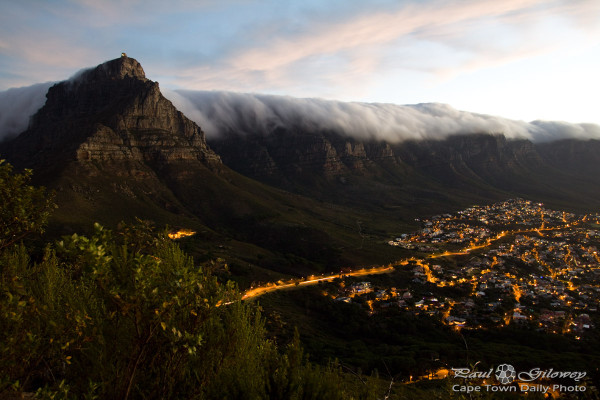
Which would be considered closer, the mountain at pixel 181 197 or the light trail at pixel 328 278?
the light trail at pixel 328 278

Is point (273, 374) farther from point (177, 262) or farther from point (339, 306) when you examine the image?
point (339, 306)

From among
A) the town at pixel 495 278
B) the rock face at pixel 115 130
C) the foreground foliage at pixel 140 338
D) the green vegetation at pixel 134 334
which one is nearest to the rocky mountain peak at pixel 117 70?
the rock face at pixel 115 130

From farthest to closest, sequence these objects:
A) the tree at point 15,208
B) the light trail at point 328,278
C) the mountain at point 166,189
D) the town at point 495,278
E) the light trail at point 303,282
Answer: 1. the mountain at point 166,189
2. the light trail at point 328,278
3. the light trail at point 303,282
4. the town at point 495,278
5. the tree at point 15,208

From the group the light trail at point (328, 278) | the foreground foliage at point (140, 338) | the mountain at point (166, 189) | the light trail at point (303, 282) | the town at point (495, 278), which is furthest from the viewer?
the mountain at point (166, 189)

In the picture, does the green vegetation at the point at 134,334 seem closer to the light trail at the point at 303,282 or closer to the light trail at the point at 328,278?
the light trail at the point at 328,278

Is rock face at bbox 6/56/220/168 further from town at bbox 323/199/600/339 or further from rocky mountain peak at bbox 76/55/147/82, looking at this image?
town at bbox 323/199/600/339

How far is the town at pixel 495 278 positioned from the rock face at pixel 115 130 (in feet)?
329

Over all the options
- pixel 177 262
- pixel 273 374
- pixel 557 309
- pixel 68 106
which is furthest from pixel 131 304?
pixel 68 106

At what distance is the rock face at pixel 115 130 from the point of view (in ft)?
409

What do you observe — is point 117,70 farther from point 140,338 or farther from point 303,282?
point 140,338

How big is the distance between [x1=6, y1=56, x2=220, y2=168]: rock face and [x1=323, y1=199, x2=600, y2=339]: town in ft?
329

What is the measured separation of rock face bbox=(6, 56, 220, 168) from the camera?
125 metres

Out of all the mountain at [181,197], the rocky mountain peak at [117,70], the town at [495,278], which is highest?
the rocky mountain peak at [117,70]

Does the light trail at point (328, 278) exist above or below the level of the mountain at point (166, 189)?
below
